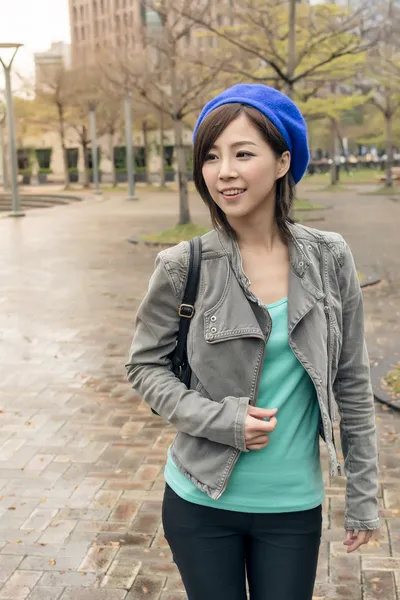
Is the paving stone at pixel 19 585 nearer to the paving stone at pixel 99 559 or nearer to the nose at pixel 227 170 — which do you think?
the paving stone at pixel 99 559

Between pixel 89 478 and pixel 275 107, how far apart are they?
3382mm

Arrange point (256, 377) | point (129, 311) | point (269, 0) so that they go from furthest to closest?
1. point (269, 0)
2. point (129, 311)
3. point (256, 377)

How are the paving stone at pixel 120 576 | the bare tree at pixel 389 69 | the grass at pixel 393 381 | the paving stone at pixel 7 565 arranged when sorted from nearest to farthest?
the paving stone at pixel 120 576 < the paving stone at pixel 7 565 < the grass at pixel 393 381 < the bare tree at pixel 389 69

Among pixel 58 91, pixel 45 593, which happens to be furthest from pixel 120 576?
pixel 58 91

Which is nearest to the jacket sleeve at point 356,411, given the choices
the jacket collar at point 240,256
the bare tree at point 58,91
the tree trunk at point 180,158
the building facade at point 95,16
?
the jacket collar at point 240,256

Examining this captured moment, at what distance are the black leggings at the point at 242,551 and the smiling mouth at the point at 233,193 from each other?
0.71 metres

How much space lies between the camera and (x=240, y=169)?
194 cm

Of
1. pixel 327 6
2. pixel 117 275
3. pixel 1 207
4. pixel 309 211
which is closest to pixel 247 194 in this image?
pixel 117 275

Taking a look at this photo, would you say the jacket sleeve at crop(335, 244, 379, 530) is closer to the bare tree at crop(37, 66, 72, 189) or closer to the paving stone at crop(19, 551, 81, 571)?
the paving stone at crop(19, 551, 81, 571)

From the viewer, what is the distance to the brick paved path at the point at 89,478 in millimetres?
3711

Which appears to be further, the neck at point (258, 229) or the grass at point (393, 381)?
the grass at point (393, 381)

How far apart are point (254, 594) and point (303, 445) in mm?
364

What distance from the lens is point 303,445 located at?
2.00 meters

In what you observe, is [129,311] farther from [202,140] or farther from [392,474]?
[202,140]
